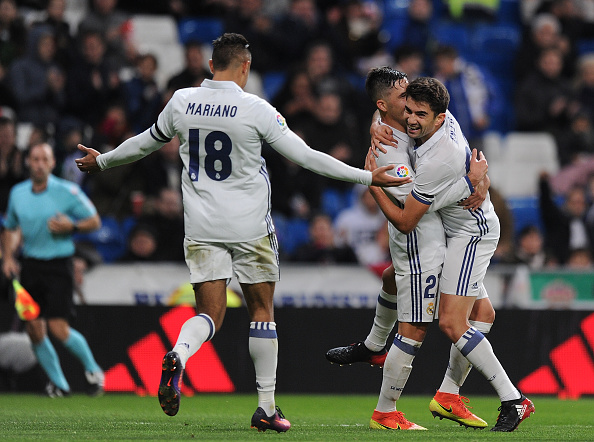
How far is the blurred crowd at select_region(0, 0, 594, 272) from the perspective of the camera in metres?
12.4

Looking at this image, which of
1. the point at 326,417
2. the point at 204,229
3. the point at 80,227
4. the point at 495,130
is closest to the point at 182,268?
the point at 80,227

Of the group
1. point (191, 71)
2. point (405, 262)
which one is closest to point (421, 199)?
point (405, 262)

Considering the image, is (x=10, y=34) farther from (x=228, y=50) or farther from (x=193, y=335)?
(x=193, y=335)

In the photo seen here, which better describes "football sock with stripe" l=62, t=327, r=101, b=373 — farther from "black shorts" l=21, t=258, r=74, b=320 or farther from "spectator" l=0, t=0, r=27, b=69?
"spectator" l=0, t=0, r=27, b=69

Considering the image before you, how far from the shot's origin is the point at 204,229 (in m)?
6.41

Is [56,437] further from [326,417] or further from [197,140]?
[326,417]

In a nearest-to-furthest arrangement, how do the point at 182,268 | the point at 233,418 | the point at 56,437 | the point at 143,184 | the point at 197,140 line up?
the point at 56,437 < the point at 197,140 < the point at 233,418 < the point at 182,268 < the point at 143,184

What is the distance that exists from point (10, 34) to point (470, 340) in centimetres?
964

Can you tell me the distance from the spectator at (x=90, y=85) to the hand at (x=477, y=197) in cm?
818

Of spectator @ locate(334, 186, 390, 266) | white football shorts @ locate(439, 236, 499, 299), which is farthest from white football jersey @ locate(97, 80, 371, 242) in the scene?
spectator @ locate(334, 186, 390, 266)

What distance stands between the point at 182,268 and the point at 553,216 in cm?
520

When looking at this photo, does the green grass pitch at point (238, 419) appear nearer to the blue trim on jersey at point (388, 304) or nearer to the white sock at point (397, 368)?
the white sock at point (397, 368)

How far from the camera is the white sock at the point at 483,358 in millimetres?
6582

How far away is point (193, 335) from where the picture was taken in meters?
6.16
